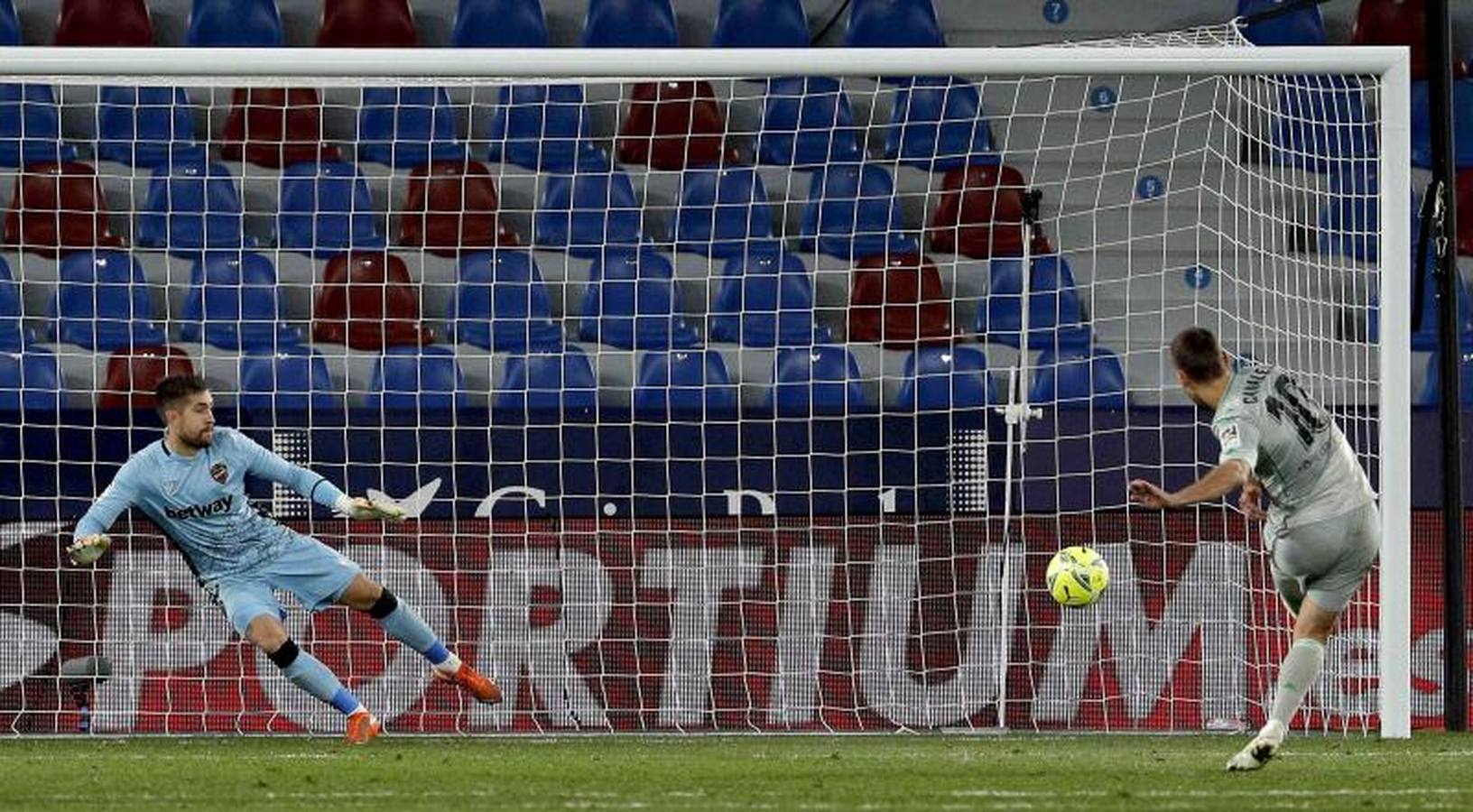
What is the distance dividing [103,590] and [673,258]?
3.50 metres

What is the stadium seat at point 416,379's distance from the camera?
12.6m

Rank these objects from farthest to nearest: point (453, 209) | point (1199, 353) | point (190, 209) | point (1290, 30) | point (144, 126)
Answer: point (1290, 30)
point (144, 126)
point (453, 209)
point (190, 209)
point (1199, 353)

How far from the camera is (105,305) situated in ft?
44.4

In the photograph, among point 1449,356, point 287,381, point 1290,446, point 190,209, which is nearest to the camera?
point 1290,446

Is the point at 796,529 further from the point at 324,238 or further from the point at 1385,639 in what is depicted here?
the point at 324,238

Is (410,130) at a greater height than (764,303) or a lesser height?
greater

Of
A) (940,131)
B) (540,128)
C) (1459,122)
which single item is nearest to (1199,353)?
(940,131)

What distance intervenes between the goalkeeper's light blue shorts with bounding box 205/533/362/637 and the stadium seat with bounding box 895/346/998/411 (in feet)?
11.3

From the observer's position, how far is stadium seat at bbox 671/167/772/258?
551 inches

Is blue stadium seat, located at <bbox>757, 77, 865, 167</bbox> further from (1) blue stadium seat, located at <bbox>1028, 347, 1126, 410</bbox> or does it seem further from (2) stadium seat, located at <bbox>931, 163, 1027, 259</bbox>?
(1) blue stadium seat, located at <bbox>1028, 347, 1126, 410</bbox>

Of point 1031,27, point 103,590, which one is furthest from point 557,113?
point 103,590

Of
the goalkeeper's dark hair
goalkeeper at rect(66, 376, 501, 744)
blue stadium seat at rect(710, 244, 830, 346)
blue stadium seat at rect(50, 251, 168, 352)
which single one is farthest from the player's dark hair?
blue stadium seat at rect(50, 251, 168, 352)

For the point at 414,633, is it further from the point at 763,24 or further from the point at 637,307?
the point at 763,24

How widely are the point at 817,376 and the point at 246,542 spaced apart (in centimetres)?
355
